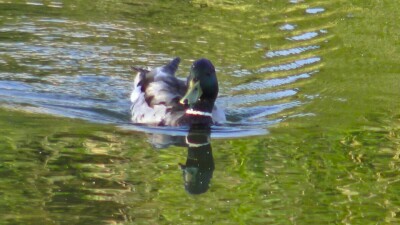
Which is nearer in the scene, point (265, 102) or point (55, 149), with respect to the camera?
point (55, 149)

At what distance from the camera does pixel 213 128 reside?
12.2 m

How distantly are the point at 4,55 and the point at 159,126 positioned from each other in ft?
11.1

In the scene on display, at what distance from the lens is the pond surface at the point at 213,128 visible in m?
8.73

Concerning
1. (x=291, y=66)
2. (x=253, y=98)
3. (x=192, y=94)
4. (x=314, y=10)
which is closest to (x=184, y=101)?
(x=192, y=94)

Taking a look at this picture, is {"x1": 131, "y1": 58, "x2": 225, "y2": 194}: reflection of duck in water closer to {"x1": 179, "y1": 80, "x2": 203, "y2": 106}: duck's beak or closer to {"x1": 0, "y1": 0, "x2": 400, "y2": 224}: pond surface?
{"x1": 179, "y1": 80, "x2": 203, "y2": 106}: duck's beak

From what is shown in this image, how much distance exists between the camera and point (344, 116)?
12328 millimetres

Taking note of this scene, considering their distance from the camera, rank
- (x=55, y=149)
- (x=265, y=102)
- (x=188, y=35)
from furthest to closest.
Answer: (x=188, y=35) → (x=265, y=102) → (x=55, y=149)

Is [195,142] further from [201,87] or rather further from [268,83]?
[268,83]

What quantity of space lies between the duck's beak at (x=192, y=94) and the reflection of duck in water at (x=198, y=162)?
0.35 metres

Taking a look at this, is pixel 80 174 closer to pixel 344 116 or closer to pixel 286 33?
pixel 344 116

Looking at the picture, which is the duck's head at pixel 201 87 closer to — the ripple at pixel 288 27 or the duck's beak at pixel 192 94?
the duck's beak at pixel 192 94

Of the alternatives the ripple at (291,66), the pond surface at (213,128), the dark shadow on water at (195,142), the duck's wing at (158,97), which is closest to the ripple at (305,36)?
the pond surface at (213,128)

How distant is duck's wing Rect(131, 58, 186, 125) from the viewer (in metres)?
12.4

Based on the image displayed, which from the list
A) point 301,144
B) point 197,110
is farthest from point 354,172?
point 197,110
